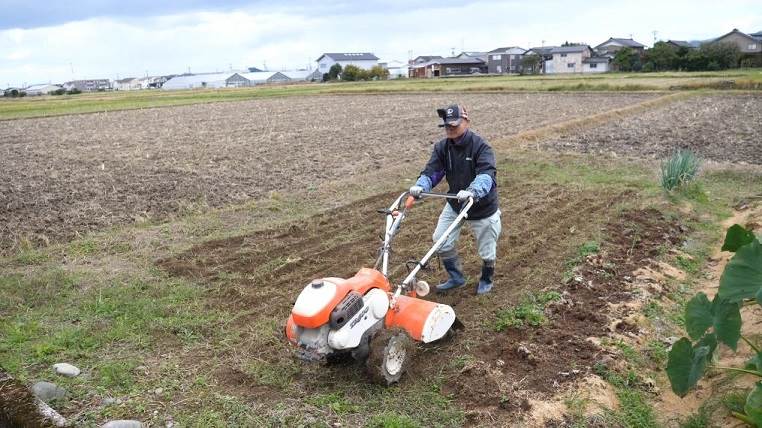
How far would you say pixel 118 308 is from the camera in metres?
6.12

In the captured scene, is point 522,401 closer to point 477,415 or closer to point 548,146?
point 477,415

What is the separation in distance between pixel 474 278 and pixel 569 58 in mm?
83181

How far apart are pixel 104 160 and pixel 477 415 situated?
14.6 meters

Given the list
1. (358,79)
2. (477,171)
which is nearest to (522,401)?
(477,171)

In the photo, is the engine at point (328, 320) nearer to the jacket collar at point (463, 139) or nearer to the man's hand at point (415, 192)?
the man's hand at point (415, 192)

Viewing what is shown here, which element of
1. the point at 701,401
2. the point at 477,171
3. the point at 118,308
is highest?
the point at 477,171

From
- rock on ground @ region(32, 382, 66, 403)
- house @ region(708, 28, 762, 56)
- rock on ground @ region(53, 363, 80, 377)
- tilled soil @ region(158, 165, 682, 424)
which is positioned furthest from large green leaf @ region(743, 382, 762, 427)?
house @ region(708, 28, 762, 56)

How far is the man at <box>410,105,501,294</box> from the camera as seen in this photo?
17.9 feet

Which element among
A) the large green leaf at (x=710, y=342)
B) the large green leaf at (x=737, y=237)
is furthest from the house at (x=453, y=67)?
the large green leaf at (x=710, y=342)

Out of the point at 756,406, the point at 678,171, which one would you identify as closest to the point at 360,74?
the point at 678,171

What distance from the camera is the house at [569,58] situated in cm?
8212

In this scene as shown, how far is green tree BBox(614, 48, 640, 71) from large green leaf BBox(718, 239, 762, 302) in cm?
6402

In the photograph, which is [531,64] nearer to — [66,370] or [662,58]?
[662,58]

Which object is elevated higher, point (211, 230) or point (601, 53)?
point (601, 53)
